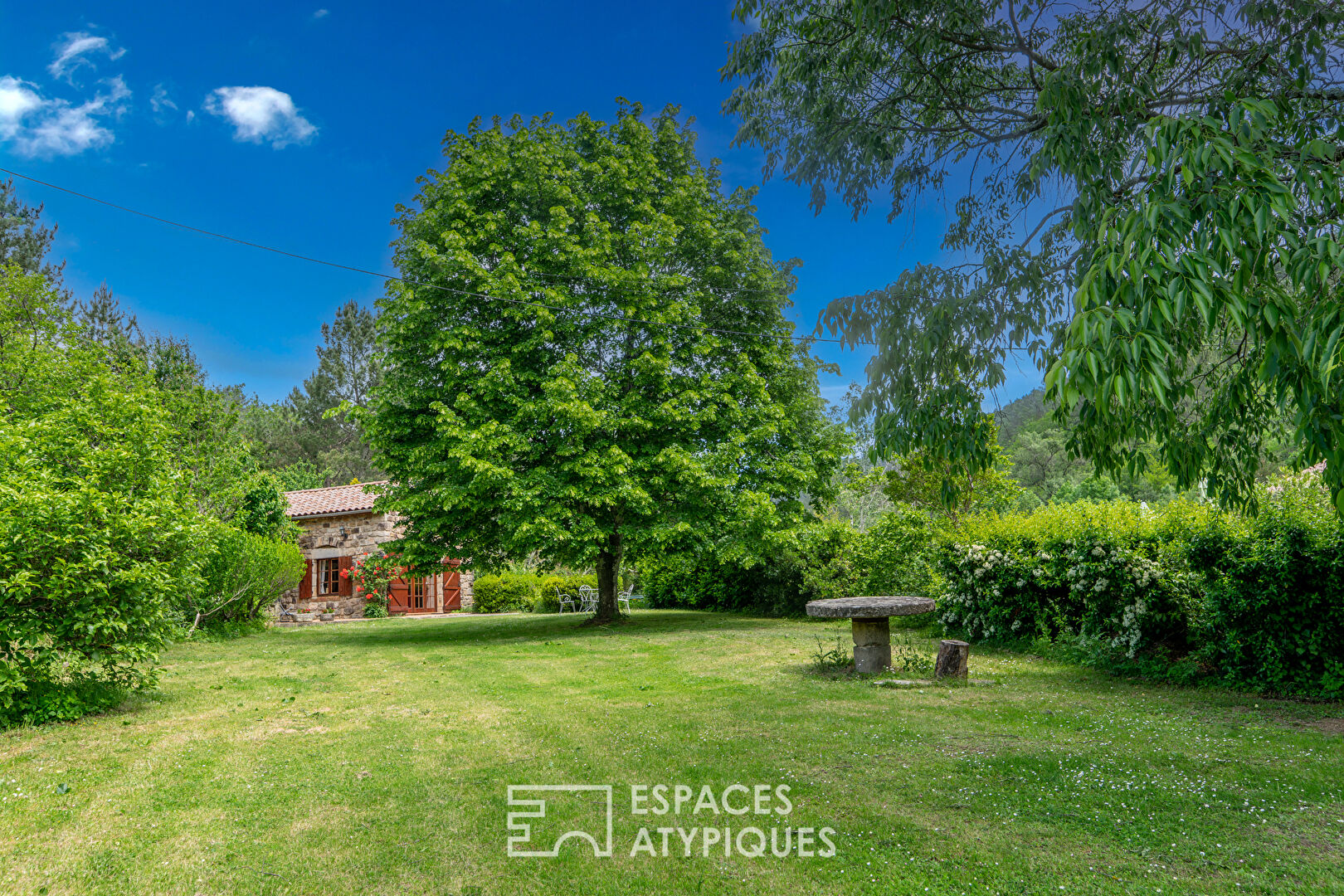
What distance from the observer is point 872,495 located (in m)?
44.0

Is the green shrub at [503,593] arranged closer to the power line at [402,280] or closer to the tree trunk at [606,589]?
the tree trunk at [606,589]

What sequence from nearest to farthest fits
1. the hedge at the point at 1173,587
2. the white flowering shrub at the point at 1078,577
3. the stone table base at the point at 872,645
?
the hedge at the point at 1173,587 → the white flowering shrub at the point at 1078,577 → the stone table base at the point at 872,645

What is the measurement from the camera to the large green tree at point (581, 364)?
13086 millimetres

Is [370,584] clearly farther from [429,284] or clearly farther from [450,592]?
[429,284]

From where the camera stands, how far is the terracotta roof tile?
68.0ft

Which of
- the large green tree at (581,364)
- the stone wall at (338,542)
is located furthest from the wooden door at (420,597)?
the large green tree at (581,364)

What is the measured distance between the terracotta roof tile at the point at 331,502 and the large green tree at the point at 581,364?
21.4 feet

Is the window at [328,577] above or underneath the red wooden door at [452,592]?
above

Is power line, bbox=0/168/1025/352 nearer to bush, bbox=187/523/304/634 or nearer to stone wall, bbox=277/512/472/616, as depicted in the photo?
bush, bbox=187/523/304/634

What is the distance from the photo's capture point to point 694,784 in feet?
13.5

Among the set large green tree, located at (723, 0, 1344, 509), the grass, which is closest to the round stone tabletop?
the grass

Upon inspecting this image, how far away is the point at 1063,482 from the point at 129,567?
4063 cm

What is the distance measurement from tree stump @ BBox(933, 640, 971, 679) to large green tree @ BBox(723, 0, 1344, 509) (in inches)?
118

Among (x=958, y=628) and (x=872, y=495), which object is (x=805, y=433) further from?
(x=872, y=495)
